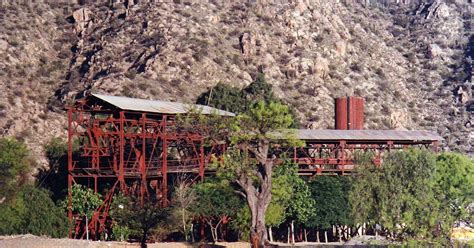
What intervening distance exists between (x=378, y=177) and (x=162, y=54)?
4875 cm

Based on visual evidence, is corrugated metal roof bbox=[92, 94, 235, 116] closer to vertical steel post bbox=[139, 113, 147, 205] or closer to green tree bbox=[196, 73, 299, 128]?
vertical steel post bbox=[139, 113, 147, 205]

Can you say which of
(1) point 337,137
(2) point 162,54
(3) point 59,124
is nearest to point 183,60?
(2) point 162,54

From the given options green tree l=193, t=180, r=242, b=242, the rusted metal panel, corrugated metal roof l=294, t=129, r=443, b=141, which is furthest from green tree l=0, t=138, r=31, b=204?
the rusted metal panel

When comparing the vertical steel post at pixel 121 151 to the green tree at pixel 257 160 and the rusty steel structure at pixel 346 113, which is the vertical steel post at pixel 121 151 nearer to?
the green tree at pixel 257 160

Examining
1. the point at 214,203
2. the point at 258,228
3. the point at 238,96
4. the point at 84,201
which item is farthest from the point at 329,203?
the point at 238,96

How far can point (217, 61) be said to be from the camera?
332 feet

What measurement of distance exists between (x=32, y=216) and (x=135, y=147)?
10.6 metres

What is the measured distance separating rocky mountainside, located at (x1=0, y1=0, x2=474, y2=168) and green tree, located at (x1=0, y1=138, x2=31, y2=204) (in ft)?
70.1

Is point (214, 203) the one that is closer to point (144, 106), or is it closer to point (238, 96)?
point (144, 106)

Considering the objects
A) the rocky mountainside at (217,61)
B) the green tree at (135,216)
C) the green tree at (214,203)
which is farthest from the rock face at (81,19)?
the green tree at (135,216)

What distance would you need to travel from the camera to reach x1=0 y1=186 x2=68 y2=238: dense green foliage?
5831 cm

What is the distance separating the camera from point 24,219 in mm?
59125

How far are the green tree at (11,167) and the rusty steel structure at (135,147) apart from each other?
13.5 feet

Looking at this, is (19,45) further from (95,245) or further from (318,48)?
(95,245)
